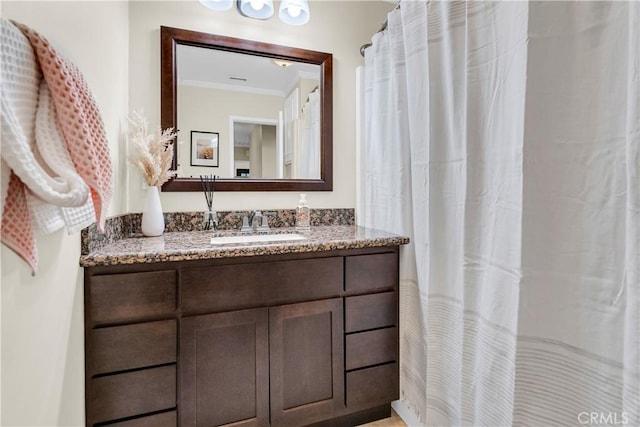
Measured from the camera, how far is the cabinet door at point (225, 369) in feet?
4.03

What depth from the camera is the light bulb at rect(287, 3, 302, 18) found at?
182 centimetres

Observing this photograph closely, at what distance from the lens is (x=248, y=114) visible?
188cm

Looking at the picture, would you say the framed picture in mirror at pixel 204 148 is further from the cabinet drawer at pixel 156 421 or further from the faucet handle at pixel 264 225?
the cabinet drawer at pixel 156 421

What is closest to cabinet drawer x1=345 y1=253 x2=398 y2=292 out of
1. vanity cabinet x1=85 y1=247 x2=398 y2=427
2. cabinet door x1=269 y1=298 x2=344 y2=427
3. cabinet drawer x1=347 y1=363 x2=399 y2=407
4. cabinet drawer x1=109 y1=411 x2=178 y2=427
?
vanity cabinet x1=85 y1=247 x2=398 y2=427

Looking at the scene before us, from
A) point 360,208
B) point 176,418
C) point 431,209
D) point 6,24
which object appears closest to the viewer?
point 6,24

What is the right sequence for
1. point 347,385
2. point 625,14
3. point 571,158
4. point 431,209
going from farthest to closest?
point 347,385
point 431,209
point 571,158
point 625,14

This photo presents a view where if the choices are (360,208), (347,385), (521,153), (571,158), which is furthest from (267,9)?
(347,385)

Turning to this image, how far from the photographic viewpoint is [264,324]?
133 cm

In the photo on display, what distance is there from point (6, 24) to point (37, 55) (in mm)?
70

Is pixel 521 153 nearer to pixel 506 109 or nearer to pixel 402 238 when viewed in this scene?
pixel 506 109

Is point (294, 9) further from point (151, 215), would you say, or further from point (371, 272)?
point (371, 272)

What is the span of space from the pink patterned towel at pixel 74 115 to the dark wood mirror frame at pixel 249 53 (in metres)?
0.94

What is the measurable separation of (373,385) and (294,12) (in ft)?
6.82

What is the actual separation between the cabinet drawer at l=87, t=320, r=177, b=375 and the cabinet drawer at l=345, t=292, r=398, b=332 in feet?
2.46
